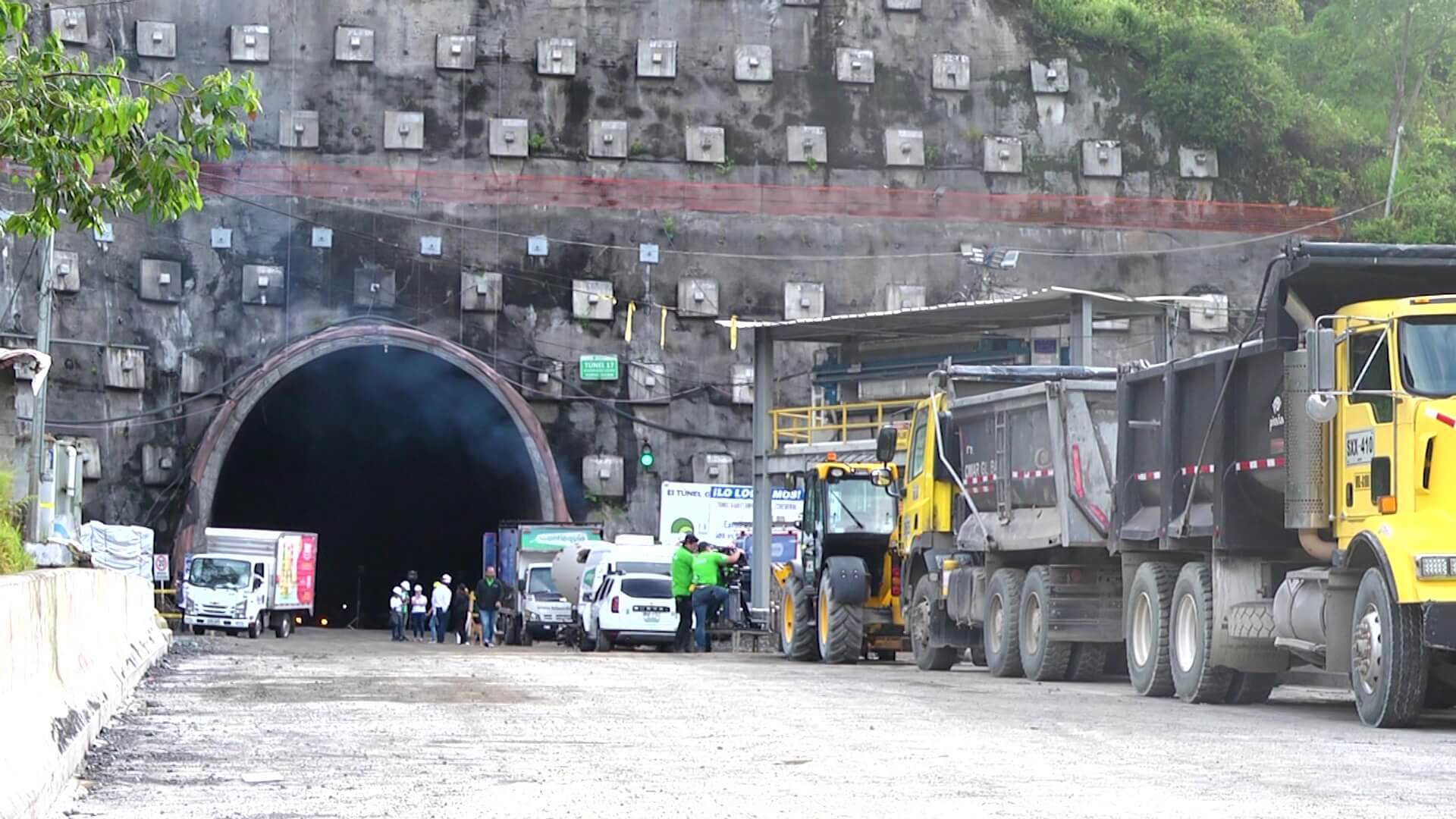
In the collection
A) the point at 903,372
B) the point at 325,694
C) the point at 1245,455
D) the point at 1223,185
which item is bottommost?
the point at 325,694

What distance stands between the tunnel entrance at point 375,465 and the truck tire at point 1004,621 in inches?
1010

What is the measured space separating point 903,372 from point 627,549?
29.6 feet

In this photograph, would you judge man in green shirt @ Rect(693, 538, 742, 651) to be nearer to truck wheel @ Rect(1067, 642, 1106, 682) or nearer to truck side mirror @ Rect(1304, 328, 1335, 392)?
truck wheel @ Rect(1067, 642, 1106, 682)

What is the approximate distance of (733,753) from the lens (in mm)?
13156

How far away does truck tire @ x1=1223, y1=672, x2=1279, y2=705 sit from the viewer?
762 inches

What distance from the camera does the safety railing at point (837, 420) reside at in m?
43.9

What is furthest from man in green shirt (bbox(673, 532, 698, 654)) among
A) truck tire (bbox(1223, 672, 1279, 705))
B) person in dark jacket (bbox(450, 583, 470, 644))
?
person in dark jacket (bbox(450, 583, 470, 644))

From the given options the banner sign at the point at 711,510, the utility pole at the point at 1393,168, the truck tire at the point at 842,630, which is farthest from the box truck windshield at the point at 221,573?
the utility pole at the point at 1393,168

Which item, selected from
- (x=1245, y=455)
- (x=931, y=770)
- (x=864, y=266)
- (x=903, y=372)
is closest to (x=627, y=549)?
(x=903, y=372)

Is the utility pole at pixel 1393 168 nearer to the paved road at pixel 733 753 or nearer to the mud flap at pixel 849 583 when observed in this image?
the mud flap at pixel 849 583

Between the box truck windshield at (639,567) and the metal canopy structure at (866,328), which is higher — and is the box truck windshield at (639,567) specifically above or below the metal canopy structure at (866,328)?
below

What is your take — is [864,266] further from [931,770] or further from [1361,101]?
[931,770]

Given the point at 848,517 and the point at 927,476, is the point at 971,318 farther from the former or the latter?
the point at 927,476

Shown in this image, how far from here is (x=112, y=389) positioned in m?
50.3
